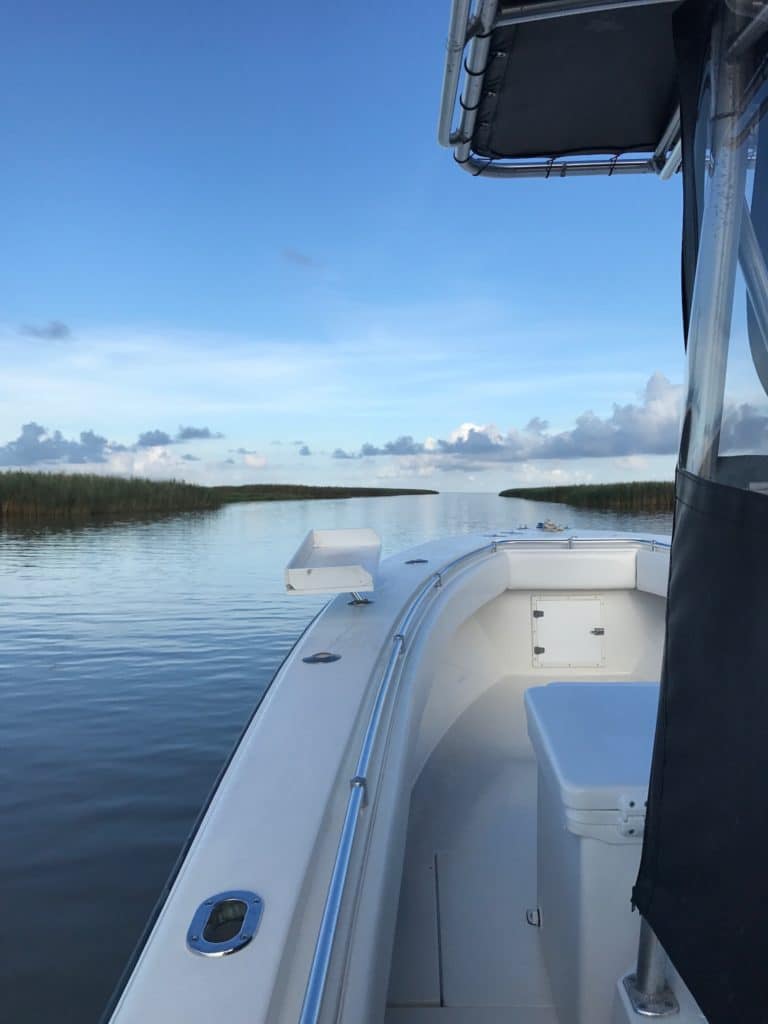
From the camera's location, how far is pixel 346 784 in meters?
1.23

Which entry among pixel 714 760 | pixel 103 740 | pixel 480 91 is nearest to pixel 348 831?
pixel 714 760

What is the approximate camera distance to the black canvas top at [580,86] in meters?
1.23

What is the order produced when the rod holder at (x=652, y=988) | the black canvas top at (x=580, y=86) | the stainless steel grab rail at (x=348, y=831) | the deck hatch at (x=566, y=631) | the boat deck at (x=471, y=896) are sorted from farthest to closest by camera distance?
the deck hatch at (x=566, y=631)
the boat deck at (x=471, y=896)
the black canvas top at (x=580, y=86)
the rod holder at (x=652, y=988)
the stainless steel grab rail at (x=348, y=831)

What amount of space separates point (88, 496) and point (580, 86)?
62.9 feet

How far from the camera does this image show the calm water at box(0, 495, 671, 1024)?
2289 mm

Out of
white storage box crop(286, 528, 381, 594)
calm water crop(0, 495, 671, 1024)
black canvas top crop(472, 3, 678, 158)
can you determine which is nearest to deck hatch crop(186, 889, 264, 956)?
white storage box crop(286, 528, 381, 594)

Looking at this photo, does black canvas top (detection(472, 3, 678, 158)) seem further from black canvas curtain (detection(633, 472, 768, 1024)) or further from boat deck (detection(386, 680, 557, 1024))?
boat deck (detection(386, 680, 557, 1024))

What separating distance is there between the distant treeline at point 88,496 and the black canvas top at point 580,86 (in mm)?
18341

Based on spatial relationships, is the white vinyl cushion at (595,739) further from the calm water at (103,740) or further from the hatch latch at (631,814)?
the calm water at (103,740)

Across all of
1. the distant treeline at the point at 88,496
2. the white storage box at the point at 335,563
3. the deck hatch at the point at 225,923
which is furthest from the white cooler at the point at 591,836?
the distant treeline at the point at 88,496

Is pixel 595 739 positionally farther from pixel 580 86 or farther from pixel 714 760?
pixel 580 86

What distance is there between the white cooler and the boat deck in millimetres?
151

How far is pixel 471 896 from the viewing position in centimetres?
Answer: 179

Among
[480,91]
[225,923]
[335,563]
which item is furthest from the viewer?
[335,563]
